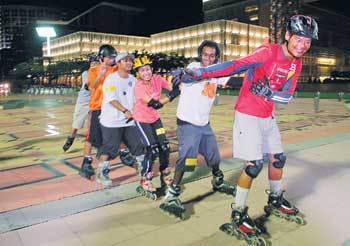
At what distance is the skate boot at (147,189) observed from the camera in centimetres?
422

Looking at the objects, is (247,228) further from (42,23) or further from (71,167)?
(42,23)

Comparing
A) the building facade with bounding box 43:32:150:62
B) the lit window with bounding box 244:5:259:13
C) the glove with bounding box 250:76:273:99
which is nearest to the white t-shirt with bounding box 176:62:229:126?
the glove with bounding box 250:76:273:99

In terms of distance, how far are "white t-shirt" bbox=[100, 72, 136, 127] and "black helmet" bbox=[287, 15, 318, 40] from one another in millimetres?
2308

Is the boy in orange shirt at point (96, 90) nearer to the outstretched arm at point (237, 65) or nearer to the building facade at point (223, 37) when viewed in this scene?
the outstretched arm at point (237, 65)

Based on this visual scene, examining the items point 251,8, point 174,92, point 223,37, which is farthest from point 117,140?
point 251,8

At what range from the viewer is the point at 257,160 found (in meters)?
3.23

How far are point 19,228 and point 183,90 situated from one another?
2282mm

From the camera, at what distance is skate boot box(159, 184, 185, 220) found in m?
3.66

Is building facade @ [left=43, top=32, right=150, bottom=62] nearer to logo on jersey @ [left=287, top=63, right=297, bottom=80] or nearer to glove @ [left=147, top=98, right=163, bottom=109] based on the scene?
glove @ [left=147, top=98, right=163, bottom=109]

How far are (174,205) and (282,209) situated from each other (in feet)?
3.86

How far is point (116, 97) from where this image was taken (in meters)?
4.45

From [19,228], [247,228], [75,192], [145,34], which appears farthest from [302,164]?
[145,34]

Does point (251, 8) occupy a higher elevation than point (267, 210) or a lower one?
higher

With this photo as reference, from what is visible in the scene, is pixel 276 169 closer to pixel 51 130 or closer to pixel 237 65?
pixel 237 65
